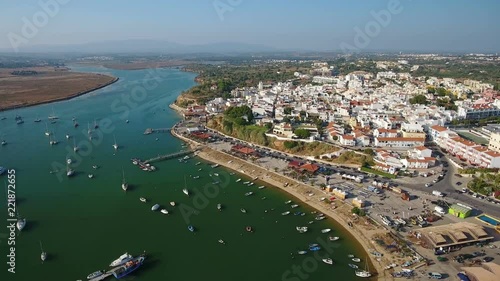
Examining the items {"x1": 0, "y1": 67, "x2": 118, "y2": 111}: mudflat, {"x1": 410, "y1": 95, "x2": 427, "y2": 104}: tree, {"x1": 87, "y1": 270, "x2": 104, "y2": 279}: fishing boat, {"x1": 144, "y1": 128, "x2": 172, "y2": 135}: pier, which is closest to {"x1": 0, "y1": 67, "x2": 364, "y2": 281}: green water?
{"x1": 87, "y1": 270, "x2": 104, "y2": 279}: fishing boat

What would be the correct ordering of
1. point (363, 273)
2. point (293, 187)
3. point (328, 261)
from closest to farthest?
point (363, 273) → point (328, 261) → point (293, 187)

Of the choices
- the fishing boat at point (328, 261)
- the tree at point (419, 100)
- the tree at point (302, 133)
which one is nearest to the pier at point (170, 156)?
the tree at point (302, 133)

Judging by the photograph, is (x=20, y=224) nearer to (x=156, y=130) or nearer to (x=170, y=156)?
(x=170, y=156)

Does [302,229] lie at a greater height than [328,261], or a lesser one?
greater

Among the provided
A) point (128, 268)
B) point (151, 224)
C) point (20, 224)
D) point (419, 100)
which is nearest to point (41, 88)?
point (20, 224)

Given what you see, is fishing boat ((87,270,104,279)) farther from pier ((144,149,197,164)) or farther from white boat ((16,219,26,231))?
pier ((144,149,197,164))

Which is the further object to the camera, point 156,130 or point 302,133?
point 156,130
